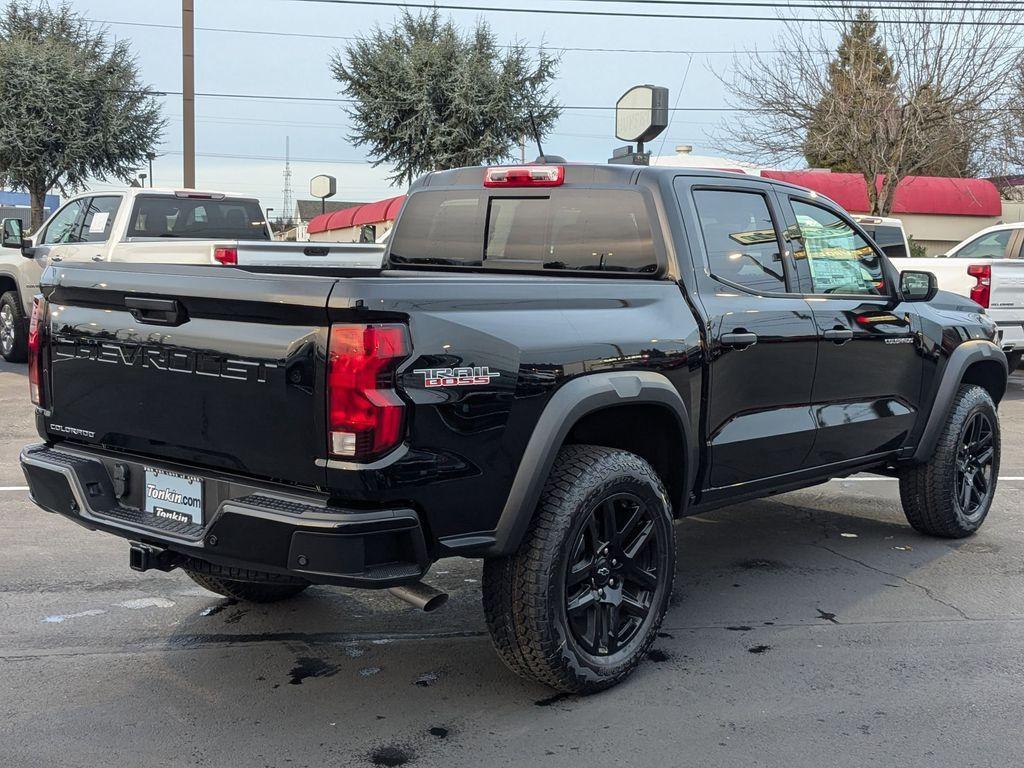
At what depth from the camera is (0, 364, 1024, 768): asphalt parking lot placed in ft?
11.6

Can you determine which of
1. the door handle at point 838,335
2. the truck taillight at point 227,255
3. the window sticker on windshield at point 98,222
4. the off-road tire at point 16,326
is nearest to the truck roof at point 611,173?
the door handle at point 838,335

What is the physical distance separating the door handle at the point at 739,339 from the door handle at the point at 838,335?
59cm

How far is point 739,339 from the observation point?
4.52 meters

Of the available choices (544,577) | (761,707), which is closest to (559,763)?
(544,577)

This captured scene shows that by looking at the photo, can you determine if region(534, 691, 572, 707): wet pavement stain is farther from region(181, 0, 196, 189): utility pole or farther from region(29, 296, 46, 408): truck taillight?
region(181, 0, 196, 189): utility pole

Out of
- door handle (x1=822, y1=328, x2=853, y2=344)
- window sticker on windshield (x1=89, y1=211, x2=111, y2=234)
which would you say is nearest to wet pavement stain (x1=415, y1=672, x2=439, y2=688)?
door handle (x1=822, y1=328, x2=853, y2=344)

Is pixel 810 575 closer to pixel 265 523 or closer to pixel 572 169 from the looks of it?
pixel 572 169

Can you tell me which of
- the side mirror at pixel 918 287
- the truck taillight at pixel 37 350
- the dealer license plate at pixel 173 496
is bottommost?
the dealer license plate at pixel 173 496

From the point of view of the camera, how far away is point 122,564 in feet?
18.0

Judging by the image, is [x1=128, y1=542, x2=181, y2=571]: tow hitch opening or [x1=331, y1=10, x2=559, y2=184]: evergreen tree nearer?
[x1=128, y1=542, x2=181, y2=571]: tow hitch opening

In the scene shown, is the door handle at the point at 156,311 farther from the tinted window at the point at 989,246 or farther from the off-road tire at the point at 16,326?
the tinted window at the point at 989,246

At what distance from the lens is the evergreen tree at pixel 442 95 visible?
27297mm

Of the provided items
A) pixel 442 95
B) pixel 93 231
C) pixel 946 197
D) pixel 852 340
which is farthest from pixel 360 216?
pixel 852 340

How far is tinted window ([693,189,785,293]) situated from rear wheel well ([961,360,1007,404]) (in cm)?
189
